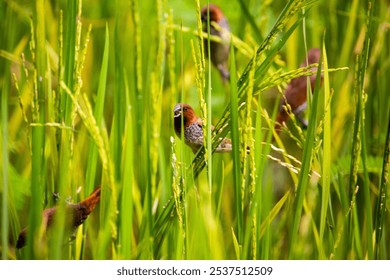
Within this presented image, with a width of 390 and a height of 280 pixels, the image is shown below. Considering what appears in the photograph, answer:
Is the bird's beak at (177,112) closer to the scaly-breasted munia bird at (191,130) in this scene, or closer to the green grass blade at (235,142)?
the scaly-breasted munia bird at (191,130)

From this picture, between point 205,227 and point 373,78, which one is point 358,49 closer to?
point 373,78

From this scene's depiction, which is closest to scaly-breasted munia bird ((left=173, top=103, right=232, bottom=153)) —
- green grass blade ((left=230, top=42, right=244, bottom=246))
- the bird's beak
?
the bird's beak

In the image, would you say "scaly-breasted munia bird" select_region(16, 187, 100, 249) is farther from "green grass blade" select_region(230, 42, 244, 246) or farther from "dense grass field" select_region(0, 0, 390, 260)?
"green grass blade" select_region(230, 42, 244, 246)

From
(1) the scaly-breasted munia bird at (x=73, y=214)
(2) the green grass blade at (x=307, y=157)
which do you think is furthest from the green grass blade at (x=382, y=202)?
(1) the scaly-breasted munia bird at (x=73, y=214)

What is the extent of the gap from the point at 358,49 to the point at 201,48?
2.54 ft

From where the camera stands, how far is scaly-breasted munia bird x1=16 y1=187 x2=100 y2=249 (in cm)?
80

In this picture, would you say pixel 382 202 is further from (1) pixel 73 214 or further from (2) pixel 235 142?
(1) pixel 73 214

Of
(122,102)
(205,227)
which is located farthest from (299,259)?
(122,102)

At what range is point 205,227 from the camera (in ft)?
2.53

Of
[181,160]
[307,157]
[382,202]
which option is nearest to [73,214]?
[181,160]

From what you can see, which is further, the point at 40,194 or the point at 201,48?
the point at 40,194

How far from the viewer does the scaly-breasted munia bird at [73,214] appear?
31.5 inches

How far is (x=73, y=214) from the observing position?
82cm

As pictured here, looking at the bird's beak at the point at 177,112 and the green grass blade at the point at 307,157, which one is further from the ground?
the bird's beak at the point at 177,112
